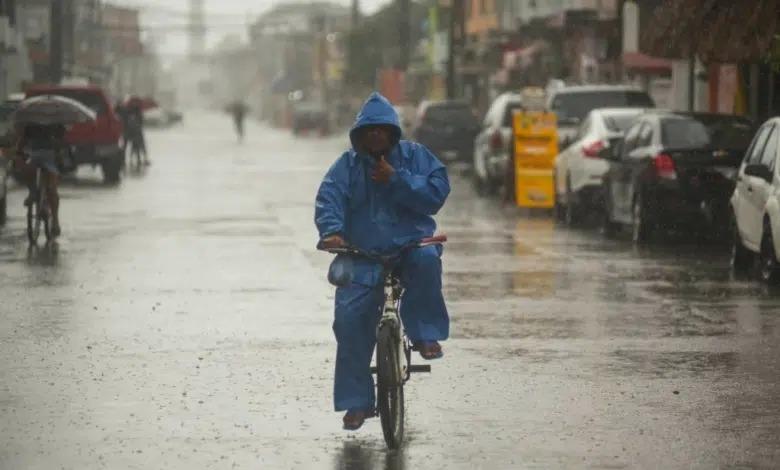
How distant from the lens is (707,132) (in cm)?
2381

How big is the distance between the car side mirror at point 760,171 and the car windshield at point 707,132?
4.41 m

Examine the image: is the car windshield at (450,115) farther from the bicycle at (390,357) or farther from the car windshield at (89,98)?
the bicycle at (390,357)

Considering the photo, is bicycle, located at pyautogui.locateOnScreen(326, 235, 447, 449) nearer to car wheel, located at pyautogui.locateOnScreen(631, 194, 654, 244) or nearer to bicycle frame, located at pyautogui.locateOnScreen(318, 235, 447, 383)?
bicycle frame, located at pyautogui.locateOnScreen(318, 235, 447, 383)

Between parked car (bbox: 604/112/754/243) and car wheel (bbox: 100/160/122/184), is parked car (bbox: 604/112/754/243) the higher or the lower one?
the higher one

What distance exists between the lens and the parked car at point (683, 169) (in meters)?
23.1

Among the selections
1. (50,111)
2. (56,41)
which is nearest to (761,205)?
(50,111)

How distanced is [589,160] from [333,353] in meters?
14.3

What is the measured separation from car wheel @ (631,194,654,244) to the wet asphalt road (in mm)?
345

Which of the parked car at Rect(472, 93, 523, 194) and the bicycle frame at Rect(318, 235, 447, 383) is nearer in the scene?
the bicycle frame at Rect(318, 235, 447, 383)

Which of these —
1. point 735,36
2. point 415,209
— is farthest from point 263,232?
point 415,209

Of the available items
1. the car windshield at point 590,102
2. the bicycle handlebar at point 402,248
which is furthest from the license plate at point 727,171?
the bicycle handlebar at point 402,248

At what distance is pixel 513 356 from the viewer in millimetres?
13461

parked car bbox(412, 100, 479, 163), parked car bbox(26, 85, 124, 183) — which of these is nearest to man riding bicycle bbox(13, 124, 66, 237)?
parked car bbox(26, 85, 124, 183)

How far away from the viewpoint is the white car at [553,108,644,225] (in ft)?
89.6
